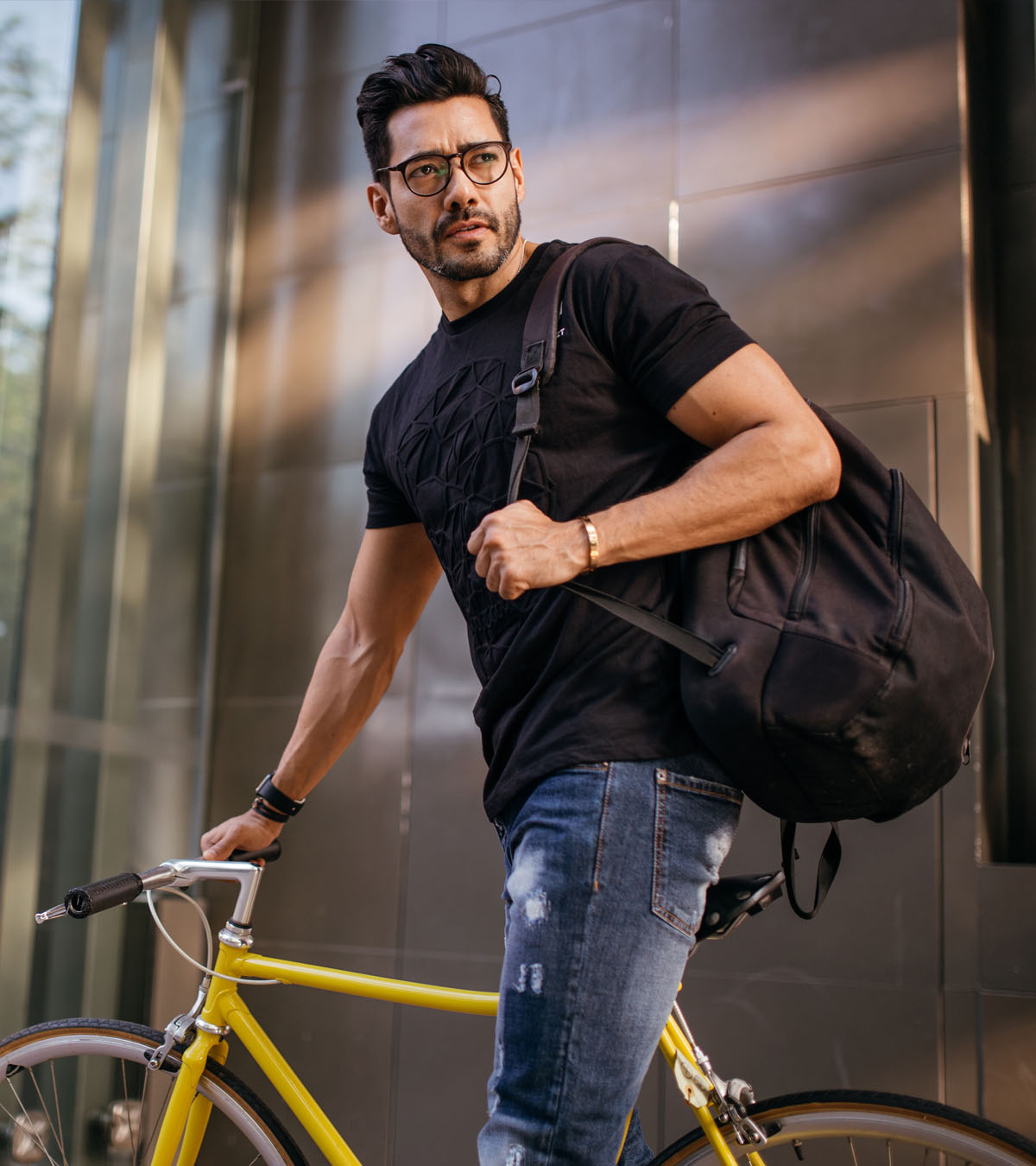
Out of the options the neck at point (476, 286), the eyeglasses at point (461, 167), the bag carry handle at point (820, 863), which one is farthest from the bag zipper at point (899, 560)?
the eyeglasses at point (461, 167)

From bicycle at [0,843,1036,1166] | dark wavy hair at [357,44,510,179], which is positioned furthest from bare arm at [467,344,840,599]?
dark wavy hair at [357,44,510,179]

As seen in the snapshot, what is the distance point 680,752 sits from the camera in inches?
62.2

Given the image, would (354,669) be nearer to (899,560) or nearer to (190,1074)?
(190,1074)

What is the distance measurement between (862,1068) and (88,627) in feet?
8.58

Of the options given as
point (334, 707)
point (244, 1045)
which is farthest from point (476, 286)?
point (244, 1045)

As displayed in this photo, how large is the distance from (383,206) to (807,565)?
3.36 ft

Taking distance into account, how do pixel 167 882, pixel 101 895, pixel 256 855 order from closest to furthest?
1. pixel 101 895
2. pixel 167 882
3. pixel 256 855

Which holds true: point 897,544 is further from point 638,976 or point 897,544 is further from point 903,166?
point 903,166

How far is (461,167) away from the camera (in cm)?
189

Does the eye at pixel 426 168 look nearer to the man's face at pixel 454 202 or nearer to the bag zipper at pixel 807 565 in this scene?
the man's face at pixel 454 202

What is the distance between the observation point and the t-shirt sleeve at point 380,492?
214 centimetres

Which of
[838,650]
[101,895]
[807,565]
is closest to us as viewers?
[838,650]

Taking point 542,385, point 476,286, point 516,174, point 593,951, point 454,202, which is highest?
point 516,174

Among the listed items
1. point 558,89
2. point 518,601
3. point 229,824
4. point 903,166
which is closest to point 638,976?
point 518,601
